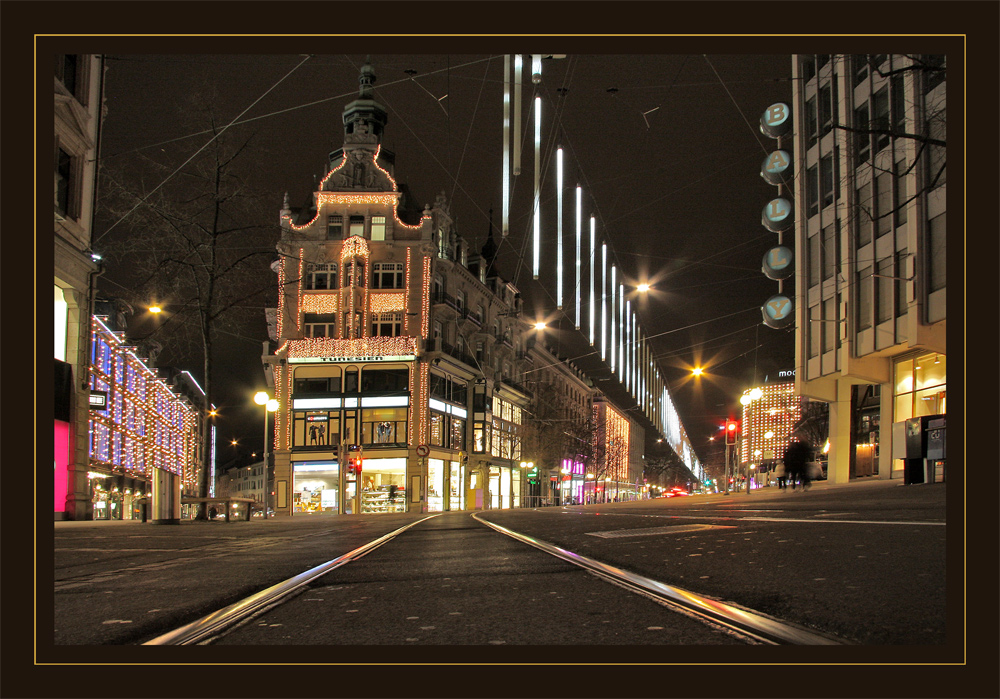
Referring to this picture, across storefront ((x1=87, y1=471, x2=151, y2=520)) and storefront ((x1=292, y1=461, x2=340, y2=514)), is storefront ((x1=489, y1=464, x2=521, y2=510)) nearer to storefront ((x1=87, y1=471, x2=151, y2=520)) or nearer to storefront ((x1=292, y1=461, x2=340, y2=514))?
storefront ((x1=292, y1=461, x2=340, y2=514))

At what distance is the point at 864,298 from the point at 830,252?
9.93ft

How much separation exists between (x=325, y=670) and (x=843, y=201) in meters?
24.8

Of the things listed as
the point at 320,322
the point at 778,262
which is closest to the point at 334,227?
the point at 320,322

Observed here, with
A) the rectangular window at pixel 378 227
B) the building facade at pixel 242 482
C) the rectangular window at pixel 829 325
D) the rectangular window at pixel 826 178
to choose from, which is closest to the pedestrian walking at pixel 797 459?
the rectangular window at pixel 829 325

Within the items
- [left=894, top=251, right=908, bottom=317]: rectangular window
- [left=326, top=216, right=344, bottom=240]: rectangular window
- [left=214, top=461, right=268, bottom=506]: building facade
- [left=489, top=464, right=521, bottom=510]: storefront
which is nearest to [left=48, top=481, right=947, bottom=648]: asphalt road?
[left=894, top=251, right=908, bottom=317]: rectangular window

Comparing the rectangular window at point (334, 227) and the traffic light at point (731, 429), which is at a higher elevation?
the rectangular window at point (334, 227)

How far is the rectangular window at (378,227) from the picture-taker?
4962cm

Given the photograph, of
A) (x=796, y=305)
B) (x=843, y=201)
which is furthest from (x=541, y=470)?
(x=843, y=201)

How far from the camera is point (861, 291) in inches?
1032

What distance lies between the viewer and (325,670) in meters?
2.49

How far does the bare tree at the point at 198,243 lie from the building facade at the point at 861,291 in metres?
13.5

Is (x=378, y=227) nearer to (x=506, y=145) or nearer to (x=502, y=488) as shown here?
(x=502, y=488)

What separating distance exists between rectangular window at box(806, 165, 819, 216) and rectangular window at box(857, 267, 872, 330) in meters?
4.46

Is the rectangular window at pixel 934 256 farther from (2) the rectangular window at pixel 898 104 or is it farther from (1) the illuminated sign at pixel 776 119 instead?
(1) the illuminated sign at pixel 776 119
